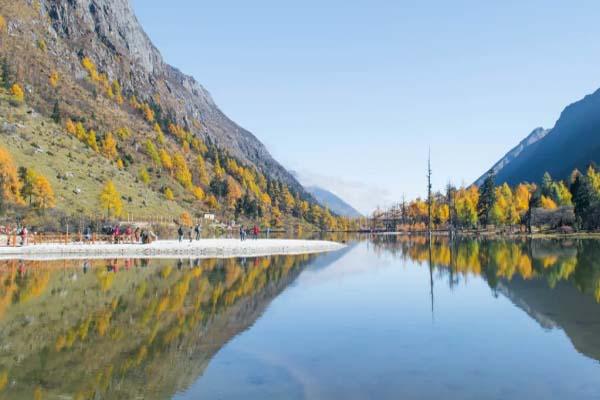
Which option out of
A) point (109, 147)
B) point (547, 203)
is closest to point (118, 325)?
point (547, 203)

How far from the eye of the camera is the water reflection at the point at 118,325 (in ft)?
41.0

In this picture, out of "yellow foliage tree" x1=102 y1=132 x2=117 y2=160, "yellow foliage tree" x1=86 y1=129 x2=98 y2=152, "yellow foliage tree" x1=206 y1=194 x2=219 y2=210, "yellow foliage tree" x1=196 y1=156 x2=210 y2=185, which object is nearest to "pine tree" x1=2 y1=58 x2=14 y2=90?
"yellow foliage tree" x1=86 y1=129 x2=98 y2=152

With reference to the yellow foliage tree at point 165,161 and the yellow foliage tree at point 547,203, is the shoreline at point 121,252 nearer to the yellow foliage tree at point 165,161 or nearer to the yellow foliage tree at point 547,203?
the yellow foliage tree at point 547,203

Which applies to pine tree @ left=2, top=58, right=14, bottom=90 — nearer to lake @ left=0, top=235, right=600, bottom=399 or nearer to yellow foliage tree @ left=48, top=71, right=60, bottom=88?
yellow foliage tree @ left=48, top=71, right=60, bottom=88

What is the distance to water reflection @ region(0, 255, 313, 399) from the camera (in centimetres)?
1248

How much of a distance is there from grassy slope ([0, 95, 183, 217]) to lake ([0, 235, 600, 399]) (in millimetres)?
57443

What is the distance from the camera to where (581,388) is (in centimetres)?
1180

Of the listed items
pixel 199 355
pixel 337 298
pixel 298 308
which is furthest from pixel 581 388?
pixel 337 298

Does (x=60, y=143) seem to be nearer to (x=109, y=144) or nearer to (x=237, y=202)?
(x=109, y=144)

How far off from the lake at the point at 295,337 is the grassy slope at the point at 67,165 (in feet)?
188

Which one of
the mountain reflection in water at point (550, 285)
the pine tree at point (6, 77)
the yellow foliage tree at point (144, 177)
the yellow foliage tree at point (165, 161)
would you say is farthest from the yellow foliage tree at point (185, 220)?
the mountain reflection in water at point (550, 285)

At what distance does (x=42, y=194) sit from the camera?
7675cm

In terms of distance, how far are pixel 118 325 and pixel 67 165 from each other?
85913 millimetres

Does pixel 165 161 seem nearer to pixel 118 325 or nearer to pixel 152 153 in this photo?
pixel 152 153
